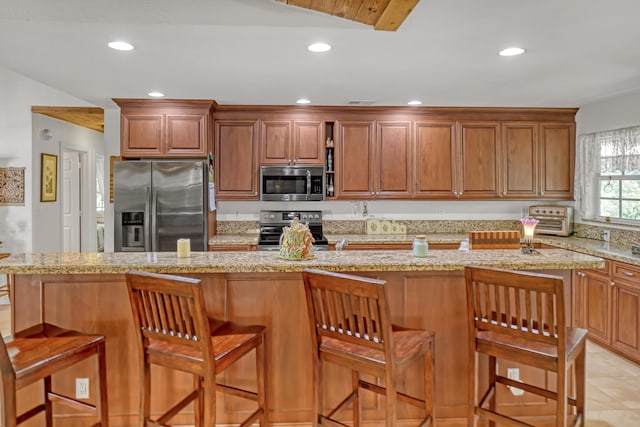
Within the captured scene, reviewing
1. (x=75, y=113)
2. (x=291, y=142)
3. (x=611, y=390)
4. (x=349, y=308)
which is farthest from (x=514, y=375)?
(x=75, y=113)

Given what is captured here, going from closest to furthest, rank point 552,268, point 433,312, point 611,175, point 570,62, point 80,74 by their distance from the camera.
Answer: point 552,268 → point 433,312 → point 570,62 → point 80,74 → point 611,175

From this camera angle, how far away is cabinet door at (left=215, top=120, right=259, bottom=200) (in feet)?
15.8

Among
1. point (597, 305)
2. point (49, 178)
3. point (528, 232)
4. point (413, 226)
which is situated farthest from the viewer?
point (49, 178)

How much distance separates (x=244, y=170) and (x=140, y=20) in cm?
252

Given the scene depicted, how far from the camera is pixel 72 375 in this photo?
241cm

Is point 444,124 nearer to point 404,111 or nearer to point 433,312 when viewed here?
point 404,111

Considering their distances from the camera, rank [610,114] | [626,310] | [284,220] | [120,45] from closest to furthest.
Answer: [120,45] < [626,310] < [610,114] < [284,220]

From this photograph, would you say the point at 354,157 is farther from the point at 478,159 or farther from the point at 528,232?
the point at 528,232

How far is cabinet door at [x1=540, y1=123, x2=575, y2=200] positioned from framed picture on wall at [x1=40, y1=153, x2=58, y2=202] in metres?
6.00

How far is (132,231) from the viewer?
172 inches

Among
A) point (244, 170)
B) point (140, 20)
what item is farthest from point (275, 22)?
point (244, 170)

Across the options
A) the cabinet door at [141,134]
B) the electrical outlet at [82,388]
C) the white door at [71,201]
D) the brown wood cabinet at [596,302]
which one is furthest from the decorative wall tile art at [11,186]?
the brown wood cabinet at [596,302]

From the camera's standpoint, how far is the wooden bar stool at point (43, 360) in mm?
1684

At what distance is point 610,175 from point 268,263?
4143 millimetres
